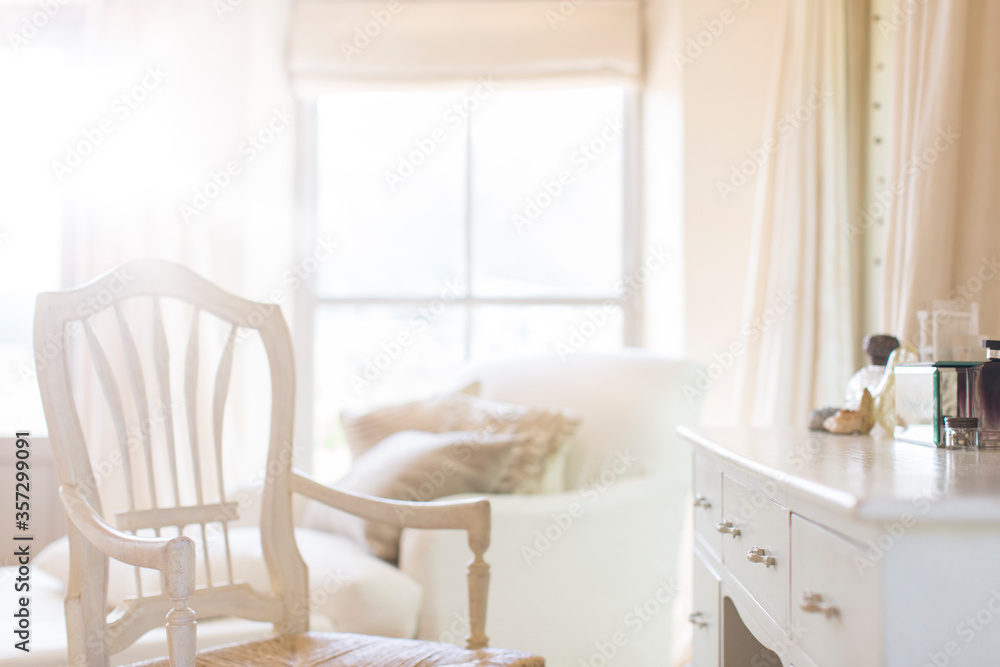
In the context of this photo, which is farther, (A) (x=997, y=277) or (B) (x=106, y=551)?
(A) (x=997, y=277)

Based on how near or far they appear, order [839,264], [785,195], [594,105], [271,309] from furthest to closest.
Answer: [594,105]
[785,195]
[839,264]
[271,309]

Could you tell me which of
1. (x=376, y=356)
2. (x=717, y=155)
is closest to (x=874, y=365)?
(x=717, y=155)

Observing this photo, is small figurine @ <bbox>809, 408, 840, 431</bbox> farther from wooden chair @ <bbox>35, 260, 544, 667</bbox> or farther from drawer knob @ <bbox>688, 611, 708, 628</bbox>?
wooden chair @ <bbox>35, 260, 544, 667</bbox>

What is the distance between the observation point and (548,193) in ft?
10.4

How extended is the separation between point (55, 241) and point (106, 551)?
7.56 feet

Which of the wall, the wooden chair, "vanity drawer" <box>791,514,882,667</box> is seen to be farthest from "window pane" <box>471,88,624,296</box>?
"vanity drawer" <box>791,514,882,667</box>

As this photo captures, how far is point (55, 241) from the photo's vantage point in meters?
2.94

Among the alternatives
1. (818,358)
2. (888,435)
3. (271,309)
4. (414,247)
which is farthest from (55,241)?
(888,435)

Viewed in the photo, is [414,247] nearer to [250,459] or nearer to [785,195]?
[250,459]

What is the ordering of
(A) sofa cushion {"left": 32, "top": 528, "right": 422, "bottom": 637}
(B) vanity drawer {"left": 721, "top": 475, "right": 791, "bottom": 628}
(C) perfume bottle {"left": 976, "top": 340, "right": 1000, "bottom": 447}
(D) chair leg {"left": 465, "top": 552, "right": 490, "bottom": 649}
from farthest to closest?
(A) sofa cushion {"left": 32, "top": 528, "right": 422, "bottom": 637} → (D) chair leg {"left": 465, "top": 552, "right": 490, "bottom": 649} → (C) perfume bottle {"left": 976, "top": 340, "right": 1000, "bottom": 447} → (B) vanity drawer {"left": 721, "top": 475, "right": 791, "bottom": 628}

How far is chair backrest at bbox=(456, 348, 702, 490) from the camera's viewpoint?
2088 mm

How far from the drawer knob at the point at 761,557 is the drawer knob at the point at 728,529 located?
0.13 meters

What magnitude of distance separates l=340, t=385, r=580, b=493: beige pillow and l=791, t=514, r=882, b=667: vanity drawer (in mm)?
1031

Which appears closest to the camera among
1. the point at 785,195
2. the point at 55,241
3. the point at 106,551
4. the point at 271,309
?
the point at 106,551
